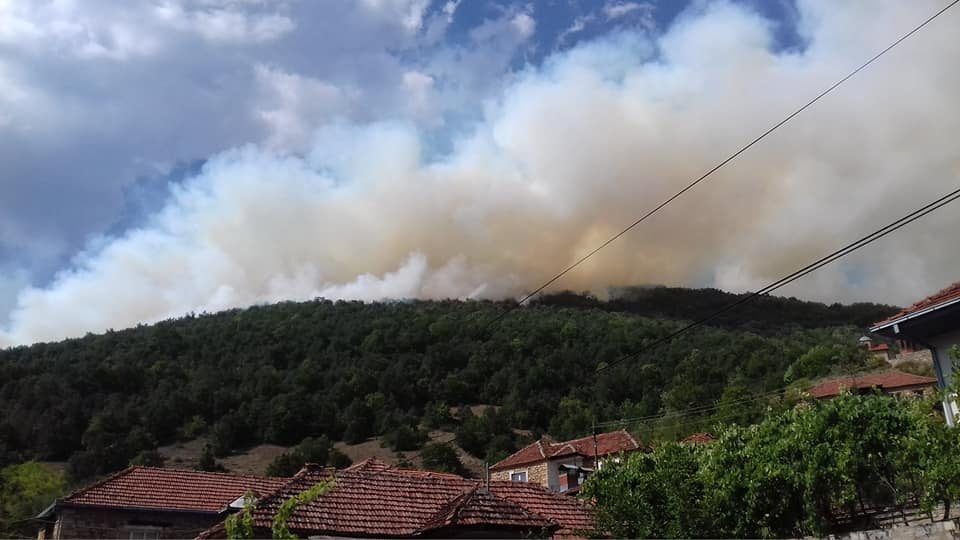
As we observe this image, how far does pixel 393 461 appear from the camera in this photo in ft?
247

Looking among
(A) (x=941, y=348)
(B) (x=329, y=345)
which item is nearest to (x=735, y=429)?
(A) (x=941, y=348)

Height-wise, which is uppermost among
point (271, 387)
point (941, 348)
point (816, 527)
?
point (271, 387)

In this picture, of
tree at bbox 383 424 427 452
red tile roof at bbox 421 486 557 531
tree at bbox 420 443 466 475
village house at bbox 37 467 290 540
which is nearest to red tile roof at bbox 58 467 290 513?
village house at bbox 37 467 290 540

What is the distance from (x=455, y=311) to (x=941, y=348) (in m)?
97.6

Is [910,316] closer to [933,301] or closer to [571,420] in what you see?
[933,301]

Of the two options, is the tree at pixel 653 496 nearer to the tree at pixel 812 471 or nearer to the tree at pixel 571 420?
the tree at pixel 812 471

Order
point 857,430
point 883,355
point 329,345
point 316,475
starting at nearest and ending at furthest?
point 857,430, point 316,475, point 883,355, point 329,345

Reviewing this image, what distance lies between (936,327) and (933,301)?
659mm

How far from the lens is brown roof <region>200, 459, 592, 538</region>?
18.0 meters

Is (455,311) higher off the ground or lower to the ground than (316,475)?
higher

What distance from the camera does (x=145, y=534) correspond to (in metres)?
32.2

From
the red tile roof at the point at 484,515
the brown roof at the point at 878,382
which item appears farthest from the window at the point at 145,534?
the brown roof at the point at 878,382

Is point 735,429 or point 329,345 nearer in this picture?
point 735,429

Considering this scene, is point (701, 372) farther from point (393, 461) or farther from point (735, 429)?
point (735, 429)
